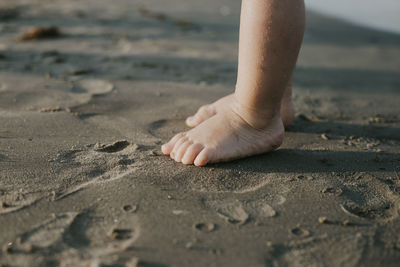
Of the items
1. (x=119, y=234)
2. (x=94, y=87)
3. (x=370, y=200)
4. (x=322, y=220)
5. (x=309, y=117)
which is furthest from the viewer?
(x=94, y=87)

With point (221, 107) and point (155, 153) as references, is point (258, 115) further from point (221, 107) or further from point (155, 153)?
point (155, 153)

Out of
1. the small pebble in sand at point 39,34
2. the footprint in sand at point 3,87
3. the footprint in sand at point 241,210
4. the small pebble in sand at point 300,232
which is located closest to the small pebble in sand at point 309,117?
the footprint in sand at point 241,210

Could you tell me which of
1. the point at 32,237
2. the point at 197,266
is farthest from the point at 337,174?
the point at 32,237

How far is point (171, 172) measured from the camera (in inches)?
61.9

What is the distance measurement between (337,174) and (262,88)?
1.51ft

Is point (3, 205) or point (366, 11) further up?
point (366, 11)

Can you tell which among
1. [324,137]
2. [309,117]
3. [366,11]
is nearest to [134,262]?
[324,137]

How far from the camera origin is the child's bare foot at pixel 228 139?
5.43ft

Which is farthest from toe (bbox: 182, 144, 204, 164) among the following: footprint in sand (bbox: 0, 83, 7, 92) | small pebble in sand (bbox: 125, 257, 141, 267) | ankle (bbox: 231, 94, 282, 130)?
footprint in sand (bbox: 0, 83, 7, 92)

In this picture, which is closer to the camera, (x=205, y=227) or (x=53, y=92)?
(x=205, y=227)

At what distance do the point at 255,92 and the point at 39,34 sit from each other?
9.06ft

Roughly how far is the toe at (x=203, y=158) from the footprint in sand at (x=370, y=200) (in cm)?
53

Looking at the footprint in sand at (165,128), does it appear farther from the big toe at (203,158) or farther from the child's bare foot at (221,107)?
the big toe at (203,158)

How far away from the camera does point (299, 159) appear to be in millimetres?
1739
